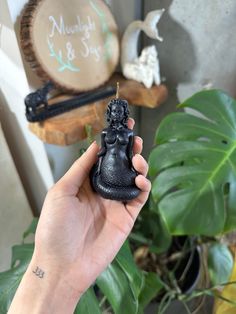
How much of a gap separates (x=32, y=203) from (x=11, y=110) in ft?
1.50

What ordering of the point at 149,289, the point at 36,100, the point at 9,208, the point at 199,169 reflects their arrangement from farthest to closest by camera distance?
1. the point at 9,208
2. the point at 149,289
3. the point at 36,100
4. the point at 199,169

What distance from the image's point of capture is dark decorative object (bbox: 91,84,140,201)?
0.54 metres

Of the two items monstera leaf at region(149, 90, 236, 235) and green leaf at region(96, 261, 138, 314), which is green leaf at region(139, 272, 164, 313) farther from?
monstera leaf at region(149, 90, 236, 235)

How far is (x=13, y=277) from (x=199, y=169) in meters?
0.55

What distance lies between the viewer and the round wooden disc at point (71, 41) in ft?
2.47

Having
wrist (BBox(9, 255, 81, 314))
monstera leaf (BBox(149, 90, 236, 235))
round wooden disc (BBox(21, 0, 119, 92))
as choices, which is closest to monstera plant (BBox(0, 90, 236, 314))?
monstera leaf (BBox(149, 90, 236, 235))

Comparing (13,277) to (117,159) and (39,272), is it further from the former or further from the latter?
(117,159)

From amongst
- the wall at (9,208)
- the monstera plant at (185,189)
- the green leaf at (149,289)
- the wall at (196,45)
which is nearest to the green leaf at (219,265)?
the monstera plant at (185,189)

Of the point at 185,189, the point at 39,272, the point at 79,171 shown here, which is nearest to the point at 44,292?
the point at 39,272

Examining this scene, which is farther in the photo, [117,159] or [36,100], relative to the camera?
[36,100]

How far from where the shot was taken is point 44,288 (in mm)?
584

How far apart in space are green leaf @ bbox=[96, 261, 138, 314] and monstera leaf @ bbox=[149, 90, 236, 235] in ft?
0.69

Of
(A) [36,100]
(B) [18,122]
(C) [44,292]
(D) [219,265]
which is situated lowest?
(D) [219,265]

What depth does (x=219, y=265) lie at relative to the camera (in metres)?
0.98
